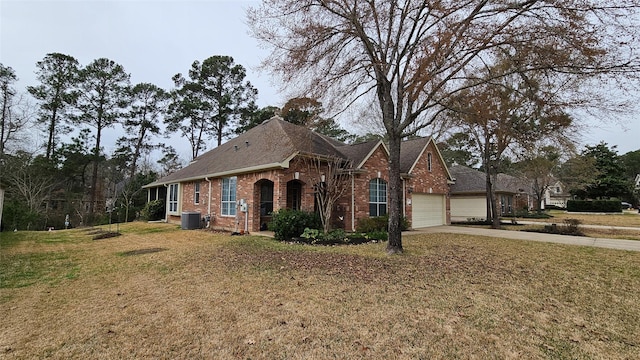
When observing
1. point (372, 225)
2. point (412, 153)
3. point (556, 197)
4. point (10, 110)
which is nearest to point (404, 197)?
point (412, 153)

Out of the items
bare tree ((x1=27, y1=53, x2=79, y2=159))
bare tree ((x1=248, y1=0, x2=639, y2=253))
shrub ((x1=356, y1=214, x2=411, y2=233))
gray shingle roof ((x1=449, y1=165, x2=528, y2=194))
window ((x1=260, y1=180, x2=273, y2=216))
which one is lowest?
shrub ((x1=356, y1=214, x2=411, y2=233))

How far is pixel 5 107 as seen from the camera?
2120cm

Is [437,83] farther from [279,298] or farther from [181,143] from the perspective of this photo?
[181,143]

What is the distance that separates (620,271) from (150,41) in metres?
17.8

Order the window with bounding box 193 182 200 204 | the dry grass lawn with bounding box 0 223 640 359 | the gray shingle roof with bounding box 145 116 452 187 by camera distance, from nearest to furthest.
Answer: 1. the dry grass lawn with bounding box 0 223 640 359
2. the gray shingle roof with bounding box 145 116 452 187
3. the window with bounding box 193 182 200 204

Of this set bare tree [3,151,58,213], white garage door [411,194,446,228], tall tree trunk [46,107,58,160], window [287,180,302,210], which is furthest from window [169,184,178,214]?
white garage door [411,194,446,228]

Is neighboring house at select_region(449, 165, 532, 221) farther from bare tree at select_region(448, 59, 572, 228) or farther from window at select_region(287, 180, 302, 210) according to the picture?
bare tree at select_region(448, 59, 572, 228)

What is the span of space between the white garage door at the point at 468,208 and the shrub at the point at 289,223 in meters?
18.5

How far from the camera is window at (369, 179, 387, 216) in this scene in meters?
14.1

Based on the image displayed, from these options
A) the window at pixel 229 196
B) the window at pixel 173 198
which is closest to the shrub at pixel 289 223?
the window at pixel 229 196

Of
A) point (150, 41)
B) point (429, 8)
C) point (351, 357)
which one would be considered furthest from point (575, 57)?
point (150, 41)

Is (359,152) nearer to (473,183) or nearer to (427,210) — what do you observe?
(427,210)

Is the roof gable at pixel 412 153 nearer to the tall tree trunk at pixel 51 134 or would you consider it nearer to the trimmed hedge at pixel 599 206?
the trimmed hedge at pixel 599 206

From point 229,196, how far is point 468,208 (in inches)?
859
